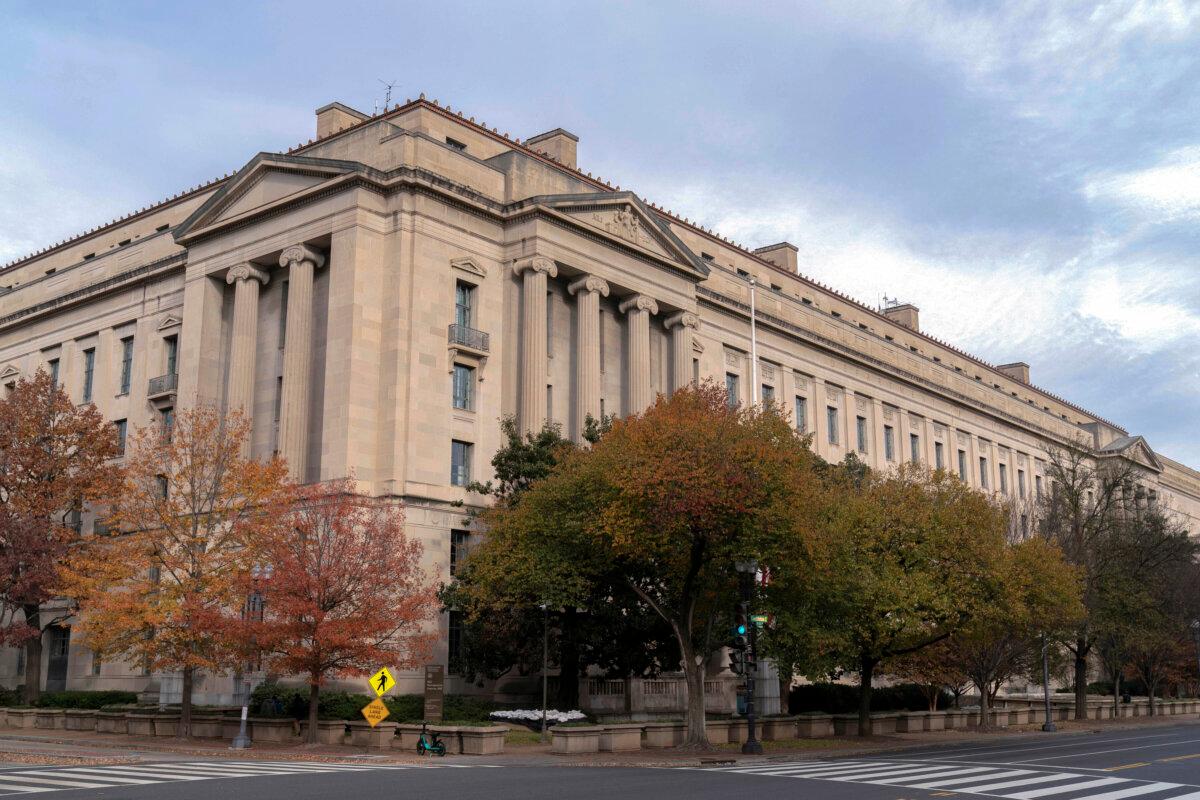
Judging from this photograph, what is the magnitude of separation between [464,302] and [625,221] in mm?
9862

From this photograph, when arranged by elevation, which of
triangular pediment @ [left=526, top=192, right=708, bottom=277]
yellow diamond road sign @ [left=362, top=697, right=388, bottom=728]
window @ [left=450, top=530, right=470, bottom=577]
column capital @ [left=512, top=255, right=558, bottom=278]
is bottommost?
yellow diamond road sign @ [left=362, top=697, right=388, bottom=728]

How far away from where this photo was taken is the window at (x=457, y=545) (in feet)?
153

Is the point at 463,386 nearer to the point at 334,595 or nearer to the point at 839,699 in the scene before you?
the point at 334,595

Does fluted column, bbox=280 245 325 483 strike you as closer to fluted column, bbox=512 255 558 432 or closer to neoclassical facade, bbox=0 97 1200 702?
neoclassical facade, bbox=0 97 1200 702

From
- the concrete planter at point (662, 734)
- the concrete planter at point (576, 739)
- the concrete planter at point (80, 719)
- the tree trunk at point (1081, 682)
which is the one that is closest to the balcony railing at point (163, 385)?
the concrete planter at point (80, 719)

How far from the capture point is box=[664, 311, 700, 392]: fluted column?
58875 millimetres

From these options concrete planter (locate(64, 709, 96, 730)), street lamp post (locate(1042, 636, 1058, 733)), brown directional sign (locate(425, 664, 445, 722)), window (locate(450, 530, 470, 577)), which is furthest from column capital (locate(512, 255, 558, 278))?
street lamp post (locate(1042, 636, 1058, 733))

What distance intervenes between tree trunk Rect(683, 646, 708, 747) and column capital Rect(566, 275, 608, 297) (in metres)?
22.1

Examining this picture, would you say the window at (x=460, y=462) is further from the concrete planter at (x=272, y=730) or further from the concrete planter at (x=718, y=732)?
the concrete planter at (x=718, y=732)

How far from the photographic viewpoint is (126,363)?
60.7 metres

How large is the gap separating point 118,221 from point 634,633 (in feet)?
137

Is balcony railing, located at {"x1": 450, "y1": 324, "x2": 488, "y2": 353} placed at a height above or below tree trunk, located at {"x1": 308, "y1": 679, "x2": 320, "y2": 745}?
above

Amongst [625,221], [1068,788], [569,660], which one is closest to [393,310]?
[625,221]

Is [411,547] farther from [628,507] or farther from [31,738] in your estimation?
[31,738]
